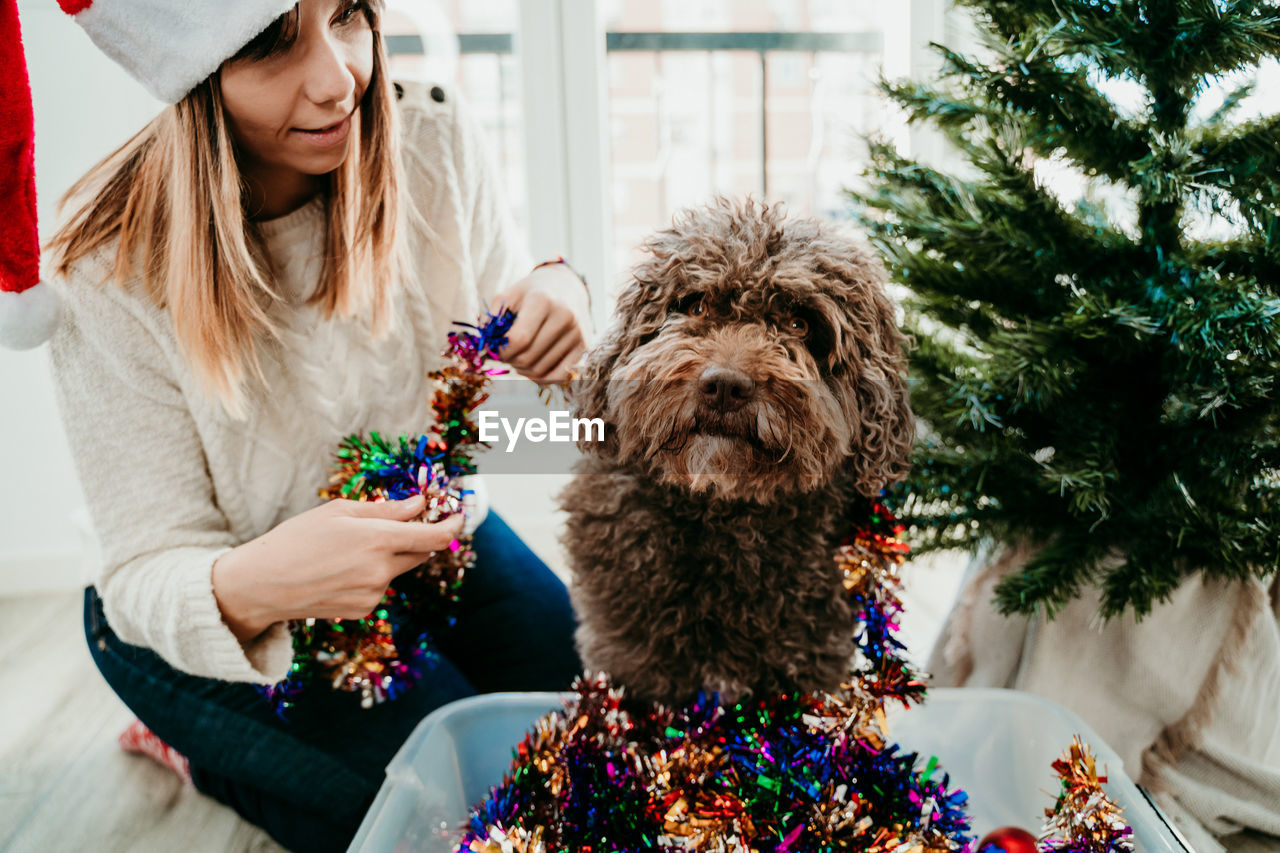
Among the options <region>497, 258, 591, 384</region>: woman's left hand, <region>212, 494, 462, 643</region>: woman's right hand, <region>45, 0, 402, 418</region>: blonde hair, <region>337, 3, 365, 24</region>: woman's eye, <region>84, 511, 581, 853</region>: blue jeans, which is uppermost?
<region>337, 3, 365, 24</region>: woman's eye

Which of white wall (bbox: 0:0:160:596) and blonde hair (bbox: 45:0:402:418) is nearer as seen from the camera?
blonde hair (bbox: 45:0:402:418)

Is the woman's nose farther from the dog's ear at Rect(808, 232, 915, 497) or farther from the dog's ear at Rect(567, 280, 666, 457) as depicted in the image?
the dog's ear at Rect(808, 232, 915, 497)

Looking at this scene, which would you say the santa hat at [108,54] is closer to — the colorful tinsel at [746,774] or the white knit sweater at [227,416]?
the white knit sweater at [227,416]

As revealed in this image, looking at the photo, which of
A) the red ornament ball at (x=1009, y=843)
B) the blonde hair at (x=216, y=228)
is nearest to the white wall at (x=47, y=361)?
the blonde hair at (x=216, y=228)

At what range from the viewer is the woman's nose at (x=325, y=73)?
83 centimetres

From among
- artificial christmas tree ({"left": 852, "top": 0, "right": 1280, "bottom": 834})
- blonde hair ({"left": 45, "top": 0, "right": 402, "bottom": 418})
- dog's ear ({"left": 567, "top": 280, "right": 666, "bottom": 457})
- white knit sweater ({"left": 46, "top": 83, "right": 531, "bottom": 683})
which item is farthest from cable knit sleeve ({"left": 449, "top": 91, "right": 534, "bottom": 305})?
artificial christmas tree ({"left": 852, "top": 0, "right": 1280, "bottom": 834})

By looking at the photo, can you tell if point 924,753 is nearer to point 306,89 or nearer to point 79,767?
point 306,89

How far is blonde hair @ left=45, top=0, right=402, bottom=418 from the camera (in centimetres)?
87

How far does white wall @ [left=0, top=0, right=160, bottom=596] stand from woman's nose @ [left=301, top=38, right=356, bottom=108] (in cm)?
94

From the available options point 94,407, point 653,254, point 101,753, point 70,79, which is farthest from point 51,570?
point 653,254

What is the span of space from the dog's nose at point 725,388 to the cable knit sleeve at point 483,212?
1.99 feet

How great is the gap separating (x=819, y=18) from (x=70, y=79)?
1782 millimetres

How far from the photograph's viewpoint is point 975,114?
1.00 metres

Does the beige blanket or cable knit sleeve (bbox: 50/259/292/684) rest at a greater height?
cable knit sleeve (bbox: 50/259/292/684)
